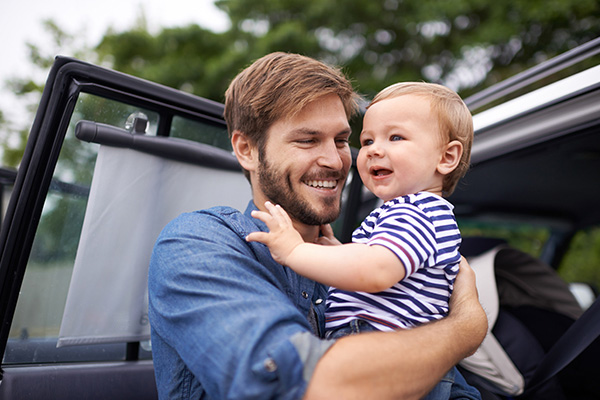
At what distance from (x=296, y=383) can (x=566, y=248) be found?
4.33 m

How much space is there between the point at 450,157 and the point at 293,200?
59cm

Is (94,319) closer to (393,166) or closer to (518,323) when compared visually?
(393,166)

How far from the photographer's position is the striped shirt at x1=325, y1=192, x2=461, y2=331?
54.1 inches

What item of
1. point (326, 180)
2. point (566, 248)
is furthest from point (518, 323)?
point (566, 248)

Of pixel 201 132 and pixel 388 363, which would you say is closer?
pixel 388 363

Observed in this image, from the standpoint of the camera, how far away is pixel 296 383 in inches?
45.6

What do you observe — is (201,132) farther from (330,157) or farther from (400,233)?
(400,233)

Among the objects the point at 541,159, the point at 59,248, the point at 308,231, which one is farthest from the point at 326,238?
the point at 541,159

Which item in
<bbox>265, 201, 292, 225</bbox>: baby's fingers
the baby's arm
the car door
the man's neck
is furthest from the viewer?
the man's neck

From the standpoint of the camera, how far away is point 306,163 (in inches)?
73.2

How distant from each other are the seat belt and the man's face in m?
1.01

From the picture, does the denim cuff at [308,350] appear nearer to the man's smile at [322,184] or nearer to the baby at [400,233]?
the baby at [400,233]

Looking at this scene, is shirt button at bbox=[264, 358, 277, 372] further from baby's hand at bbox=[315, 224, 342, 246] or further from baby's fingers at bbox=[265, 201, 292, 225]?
baby's hand at bbox=[315, 224, 342, 246]

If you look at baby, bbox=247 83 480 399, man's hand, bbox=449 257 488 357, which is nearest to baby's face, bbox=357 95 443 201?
baby, bbox=247 83 480 399
